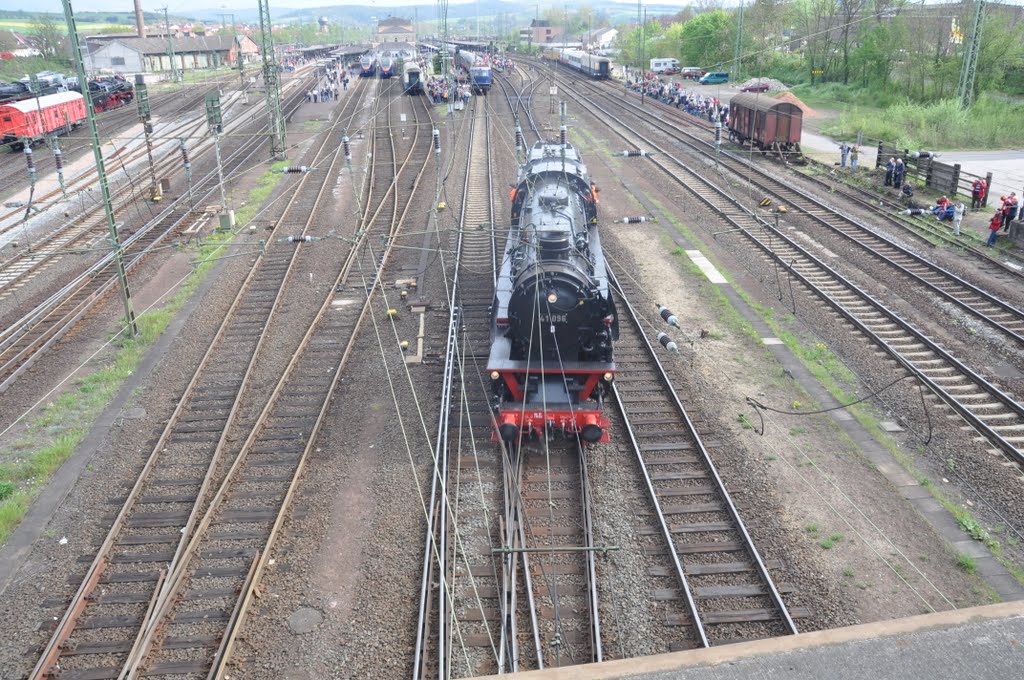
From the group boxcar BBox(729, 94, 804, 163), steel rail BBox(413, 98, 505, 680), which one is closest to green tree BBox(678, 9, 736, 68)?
boxcar BBox(729, 94, 804, 163)

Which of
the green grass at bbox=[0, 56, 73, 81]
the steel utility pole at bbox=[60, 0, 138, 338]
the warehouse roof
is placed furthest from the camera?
the warehouse roof

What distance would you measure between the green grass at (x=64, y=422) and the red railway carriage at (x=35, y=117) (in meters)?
25.6

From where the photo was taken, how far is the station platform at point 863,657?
764 cm

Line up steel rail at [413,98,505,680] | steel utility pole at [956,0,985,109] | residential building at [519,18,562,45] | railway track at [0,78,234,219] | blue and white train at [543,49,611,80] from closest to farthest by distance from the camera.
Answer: steel rail at [413,98,505,680], steel utility pole at [956,0,985,109], railway track at [0,78,234,219], blue and white train at [543,49,611,80], residential building at [519,18,562,45]

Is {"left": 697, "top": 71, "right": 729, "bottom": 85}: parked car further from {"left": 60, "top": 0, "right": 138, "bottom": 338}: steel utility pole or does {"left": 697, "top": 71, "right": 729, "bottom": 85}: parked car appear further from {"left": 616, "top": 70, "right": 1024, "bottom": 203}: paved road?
{"left": 60, "top": 0, "right": 138, "bottom": 338}: steel utility pole

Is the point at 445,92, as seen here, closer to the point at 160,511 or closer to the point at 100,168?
the point at 100,168

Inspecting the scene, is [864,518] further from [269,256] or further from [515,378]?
[269,256]

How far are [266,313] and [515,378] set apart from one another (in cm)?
988

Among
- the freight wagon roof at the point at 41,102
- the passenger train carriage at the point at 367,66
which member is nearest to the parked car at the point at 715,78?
the passenger train carriage at the point at 367,66

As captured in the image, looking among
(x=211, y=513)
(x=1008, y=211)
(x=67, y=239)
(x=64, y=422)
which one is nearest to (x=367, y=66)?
(x=67, y=239)

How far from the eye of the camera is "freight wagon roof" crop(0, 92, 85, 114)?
41.8 m

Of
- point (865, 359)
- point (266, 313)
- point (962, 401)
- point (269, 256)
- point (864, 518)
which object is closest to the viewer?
point (864, 518)

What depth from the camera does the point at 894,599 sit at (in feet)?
34.9

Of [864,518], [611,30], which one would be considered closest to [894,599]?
[864,518]
